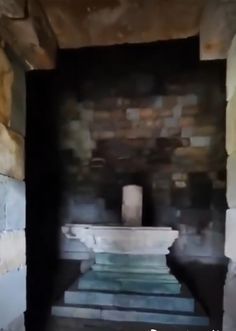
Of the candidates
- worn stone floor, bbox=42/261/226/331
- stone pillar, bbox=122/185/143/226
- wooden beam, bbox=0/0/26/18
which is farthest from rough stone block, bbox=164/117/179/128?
wooden beam, bbox=0/0/26/18

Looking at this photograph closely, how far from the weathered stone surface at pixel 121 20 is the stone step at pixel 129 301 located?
7.19 feet

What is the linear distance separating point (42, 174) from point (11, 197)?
3649 millimetres

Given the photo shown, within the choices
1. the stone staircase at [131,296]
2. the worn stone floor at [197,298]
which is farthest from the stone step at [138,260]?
the worn stone floor at [197,298]

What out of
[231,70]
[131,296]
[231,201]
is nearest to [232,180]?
[231,201]

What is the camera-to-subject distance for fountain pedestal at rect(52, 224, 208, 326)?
9.15ft

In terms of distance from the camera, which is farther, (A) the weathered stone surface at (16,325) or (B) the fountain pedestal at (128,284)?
(B) the fountain pedestal at (128,284)

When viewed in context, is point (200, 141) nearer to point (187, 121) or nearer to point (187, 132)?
point (187, 132)

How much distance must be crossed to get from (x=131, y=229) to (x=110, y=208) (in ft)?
5.45

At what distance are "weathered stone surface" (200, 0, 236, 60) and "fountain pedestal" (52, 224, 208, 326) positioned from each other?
2085mm

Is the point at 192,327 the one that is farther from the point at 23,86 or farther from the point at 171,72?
the point at 171,72

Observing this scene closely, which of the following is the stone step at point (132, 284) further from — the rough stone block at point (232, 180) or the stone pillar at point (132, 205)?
the rough stone block at point (232, 180)

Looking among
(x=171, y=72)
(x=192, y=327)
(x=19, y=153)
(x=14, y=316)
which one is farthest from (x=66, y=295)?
(x=171, y=72)

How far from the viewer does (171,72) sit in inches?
182

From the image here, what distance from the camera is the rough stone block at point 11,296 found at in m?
1.23
